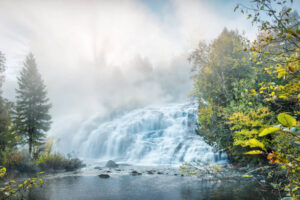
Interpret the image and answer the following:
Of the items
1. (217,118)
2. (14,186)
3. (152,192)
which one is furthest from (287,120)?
(217,118)

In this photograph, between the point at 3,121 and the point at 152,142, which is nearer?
the point at 3,121

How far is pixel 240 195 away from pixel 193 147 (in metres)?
16.1

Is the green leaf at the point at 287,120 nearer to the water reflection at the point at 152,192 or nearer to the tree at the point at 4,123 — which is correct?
the water reflection at the point at 152,192

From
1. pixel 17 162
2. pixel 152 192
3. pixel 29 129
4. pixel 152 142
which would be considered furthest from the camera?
pixel 152 142

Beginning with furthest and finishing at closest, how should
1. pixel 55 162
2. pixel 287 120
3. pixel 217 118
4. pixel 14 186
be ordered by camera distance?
1. pixel 55 162
2. pixel 217 118
3. pixel 14 186
4. pixel 287 120

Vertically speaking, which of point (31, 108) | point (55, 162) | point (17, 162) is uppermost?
point (31, 108)

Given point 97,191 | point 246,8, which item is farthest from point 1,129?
point 246,8

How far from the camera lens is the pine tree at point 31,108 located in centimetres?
2217

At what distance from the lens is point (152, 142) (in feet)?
107

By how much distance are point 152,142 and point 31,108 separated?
19.4 metres

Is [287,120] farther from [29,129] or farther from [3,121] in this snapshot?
[29,129]

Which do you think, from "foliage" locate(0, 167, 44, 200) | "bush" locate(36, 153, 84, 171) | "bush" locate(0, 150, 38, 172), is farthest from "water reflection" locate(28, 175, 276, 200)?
"foliage" locate(0, 167, 44, 200)

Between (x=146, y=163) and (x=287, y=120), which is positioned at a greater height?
(x=287, y=120)

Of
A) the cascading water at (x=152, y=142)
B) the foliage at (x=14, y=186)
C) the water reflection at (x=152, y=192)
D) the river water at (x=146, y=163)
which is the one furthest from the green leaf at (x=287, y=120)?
the cascading water at (x=152, y=142)
